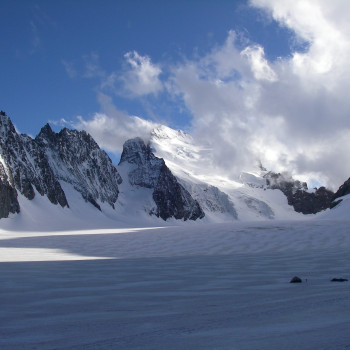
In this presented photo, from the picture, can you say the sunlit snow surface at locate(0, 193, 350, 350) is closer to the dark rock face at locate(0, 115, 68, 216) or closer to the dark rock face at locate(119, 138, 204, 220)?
the dark rock face at locate(0, 115, 68, 216)

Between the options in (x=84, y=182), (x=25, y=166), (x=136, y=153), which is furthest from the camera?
(x=136, y=153)

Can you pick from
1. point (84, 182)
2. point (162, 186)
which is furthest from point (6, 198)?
point (162, 186)

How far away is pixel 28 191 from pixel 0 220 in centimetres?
1840

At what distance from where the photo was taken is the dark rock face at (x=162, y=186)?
484ft

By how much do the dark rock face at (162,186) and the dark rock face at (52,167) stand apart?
11995mm

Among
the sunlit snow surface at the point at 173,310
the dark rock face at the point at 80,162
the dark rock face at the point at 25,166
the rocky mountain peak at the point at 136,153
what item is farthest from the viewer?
the rocky mountain peak at the point at 136,153

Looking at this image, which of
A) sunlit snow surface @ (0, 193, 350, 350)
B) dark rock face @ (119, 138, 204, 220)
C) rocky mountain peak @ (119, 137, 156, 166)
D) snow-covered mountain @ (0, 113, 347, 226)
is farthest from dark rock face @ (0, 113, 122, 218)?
sunlit snow surface @ (0, 193, 350, 350)

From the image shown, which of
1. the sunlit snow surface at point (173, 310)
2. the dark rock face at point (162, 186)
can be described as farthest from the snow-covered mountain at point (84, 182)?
the sunlit snow surface at point (173, 310)

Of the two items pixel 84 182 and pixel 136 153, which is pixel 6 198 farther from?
pixel 136 153

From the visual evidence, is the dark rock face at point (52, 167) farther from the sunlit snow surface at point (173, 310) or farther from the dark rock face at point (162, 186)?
the sunlit snow surface at point (173, 310)

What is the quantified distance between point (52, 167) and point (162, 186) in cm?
5227

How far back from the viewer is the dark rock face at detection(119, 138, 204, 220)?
147625mm

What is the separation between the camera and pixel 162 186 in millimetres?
152250

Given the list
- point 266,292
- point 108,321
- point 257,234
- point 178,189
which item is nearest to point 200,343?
point 108,321
